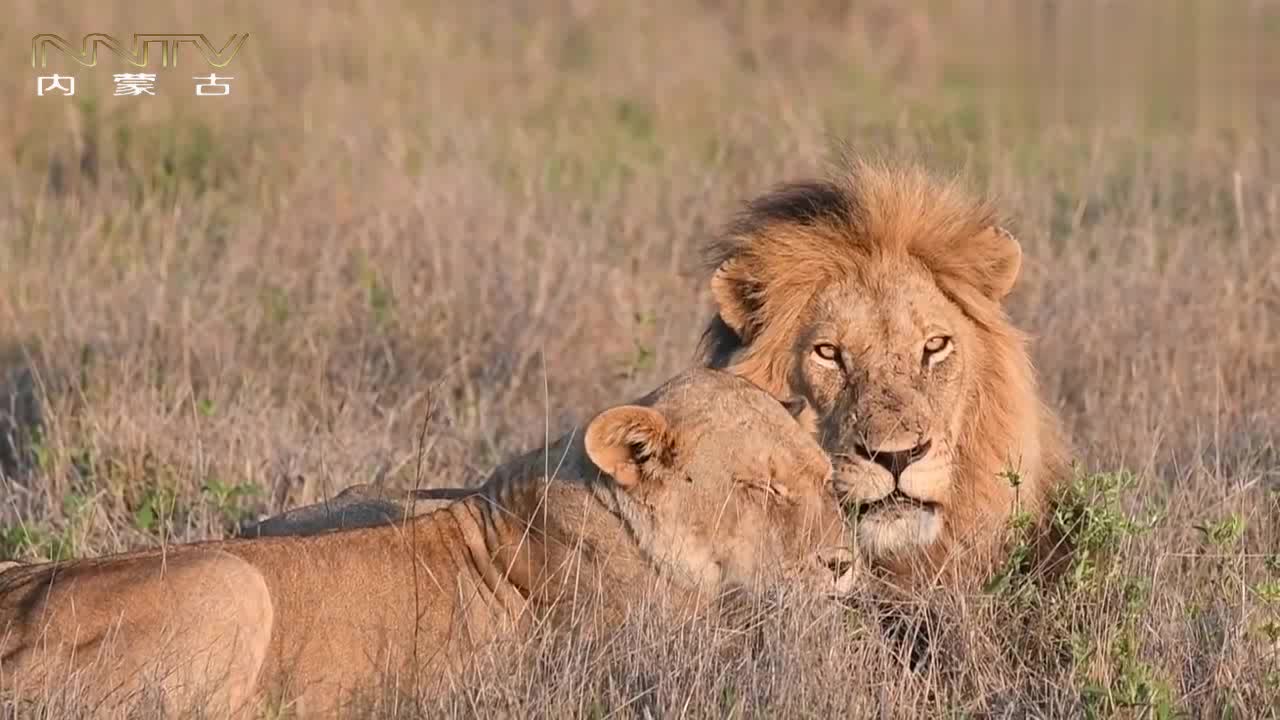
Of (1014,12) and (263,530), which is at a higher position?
(1014,12)

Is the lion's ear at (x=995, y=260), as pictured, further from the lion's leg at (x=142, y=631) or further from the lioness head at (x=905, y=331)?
the lion's leg at (x=142, y=631)

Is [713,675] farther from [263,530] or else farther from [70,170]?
[70,170]

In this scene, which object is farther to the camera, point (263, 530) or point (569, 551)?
point (263, 530)

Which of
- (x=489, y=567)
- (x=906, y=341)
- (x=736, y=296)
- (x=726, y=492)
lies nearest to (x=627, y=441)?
→ (x=726, y=492)

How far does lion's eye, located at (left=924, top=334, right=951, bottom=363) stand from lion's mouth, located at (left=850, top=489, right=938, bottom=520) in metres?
0.40

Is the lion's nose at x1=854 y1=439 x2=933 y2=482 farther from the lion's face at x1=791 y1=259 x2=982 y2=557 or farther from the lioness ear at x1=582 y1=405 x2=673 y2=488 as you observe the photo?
the lioness ear at x1=582 y1=405 x2=673 y2=488

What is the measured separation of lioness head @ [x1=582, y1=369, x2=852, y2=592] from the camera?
4492mm

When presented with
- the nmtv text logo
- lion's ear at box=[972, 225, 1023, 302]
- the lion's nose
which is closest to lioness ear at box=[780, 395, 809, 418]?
the lion's nose

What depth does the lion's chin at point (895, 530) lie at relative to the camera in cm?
472

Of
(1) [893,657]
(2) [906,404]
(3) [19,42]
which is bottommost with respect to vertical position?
(1) [893,657]

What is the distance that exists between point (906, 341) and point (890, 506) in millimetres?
464

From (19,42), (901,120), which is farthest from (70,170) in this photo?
(901,120)

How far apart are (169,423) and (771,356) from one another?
91.9 inches

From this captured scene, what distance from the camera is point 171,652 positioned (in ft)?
13.6
